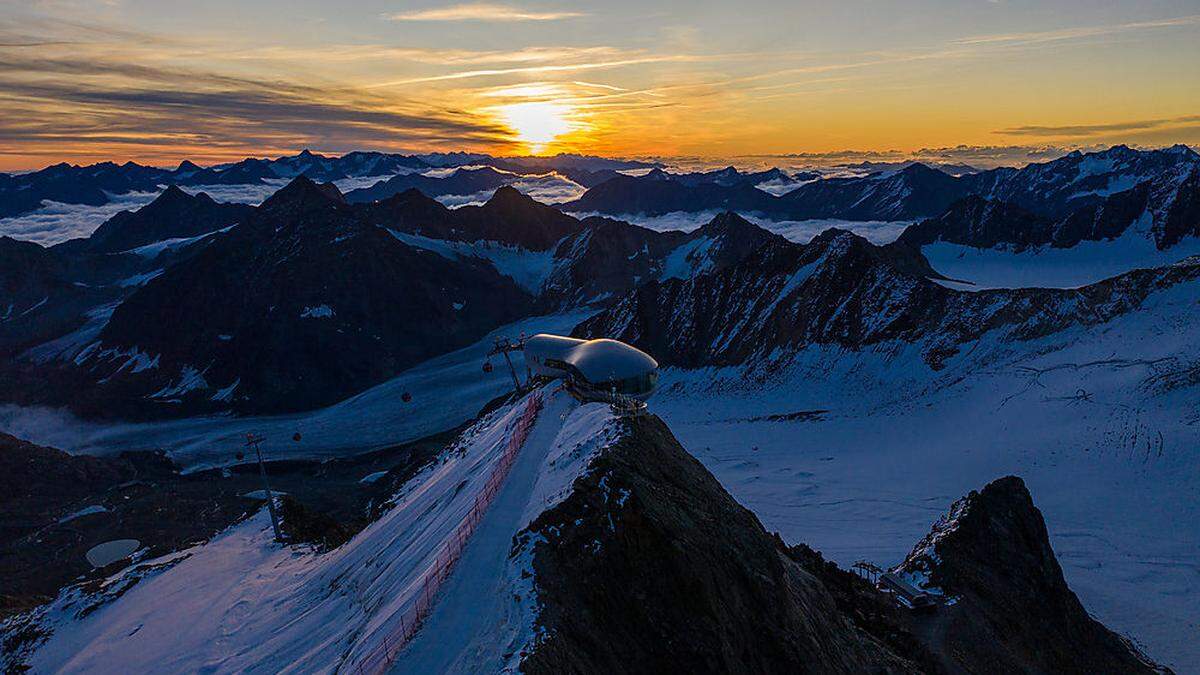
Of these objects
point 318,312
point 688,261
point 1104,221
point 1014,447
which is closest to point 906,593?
point 1014,447

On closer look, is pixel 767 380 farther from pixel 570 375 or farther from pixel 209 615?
pixel 209 615

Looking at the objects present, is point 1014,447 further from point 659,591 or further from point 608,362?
point 659,591

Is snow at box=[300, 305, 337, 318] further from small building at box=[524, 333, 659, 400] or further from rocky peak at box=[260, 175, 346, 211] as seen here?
small building at box=[524, 333, 659, 400]

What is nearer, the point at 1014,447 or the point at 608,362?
the point at 608,362

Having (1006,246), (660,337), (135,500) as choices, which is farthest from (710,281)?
(1006,246)

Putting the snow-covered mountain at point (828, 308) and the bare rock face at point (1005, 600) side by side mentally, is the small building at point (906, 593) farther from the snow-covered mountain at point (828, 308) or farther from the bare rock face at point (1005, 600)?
the snow-covered mountain at point (828, 308)

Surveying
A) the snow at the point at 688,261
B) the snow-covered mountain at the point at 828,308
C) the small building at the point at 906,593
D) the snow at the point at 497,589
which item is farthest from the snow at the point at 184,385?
the small building at the point at 906,593
